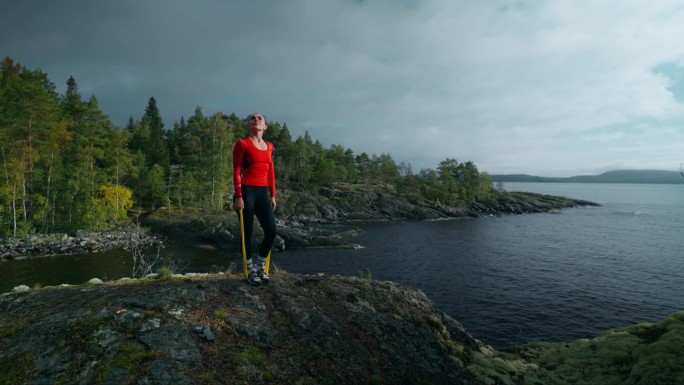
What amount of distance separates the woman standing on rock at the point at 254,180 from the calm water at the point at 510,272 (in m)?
12.8

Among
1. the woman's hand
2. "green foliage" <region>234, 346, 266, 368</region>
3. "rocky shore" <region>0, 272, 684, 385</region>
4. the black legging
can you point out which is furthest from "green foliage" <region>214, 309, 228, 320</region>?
the woman's hand

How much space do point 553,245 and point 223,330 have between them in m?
58.6

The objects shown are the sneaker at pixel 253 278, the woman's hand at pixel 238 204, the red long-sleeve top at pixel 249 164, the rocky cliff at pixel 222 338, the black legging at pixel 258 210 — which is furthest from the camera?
the sneaker at pixel 253 278

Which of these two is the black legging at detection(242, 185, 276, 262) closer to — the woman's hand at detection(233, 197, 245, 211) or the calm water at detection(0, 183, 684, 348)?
the woman's hand at detection(233, 197, 245, 211)

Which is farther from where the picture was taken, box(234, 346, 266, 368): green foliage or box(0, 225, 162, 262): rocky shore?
box(0, 225, 162, 262): rocky shore

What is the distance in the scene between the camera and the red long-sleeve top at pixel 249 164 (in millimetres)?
8180

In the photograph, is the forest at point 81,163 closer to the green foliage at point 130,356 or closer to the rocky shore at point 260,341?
the rocky shore at point 260,341

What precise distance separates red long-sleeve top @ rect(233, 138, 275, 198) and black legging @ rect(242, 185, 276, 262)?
18cm

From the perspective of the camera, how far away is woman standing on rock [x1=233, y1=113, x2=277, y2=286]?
→ 822cm

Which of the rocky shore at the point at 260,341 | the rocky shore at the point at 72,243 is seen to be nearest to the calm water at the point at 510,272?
the rocky shore at the point at 72,243

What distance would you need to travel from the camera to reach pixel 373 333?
29.2 feet

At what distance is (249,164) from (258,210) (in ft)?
4.03

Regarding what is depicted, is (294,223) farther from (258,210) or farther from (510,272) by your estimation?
(258,210)

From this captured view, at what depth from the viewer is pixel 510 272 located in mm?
36625
